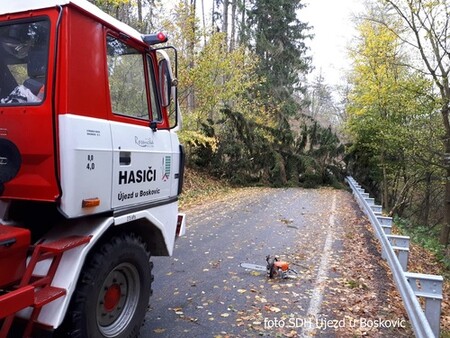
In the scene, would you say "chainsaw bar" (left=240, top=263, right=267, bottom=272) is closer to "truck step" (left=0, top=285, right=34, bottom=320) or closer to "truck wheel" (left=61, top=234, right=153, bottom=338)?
"truck wheel" (left=61, top=234, right=153, bottom=338)

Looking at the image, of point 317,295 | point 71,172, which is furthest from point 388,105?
point 71,172

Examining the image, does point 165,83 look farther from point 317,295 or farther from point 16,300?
point 317,295

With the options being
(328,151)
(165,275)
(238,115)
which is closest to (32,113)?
(165,275)

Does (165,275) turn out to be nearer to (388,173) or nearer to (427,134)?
(427,134)

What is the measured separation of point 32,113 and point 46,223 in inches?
40.3

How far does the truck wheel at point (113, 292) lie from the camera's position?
2.99 metres

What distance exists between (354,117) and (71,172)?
19.5 m

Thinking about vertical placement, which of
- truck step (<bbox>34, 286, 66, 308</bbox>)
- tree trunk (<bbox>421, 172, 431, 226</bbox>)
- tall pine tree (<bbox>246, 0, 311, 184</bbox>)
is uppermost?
tall pine tree (<bbox>246, 0, 311, 184</bbox>)

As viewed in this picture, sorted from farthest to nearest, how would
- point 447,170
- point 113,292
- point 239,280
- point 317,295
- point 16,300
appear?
point 447,170
point 239,280
point 317,295
point 113,292
point 16,300

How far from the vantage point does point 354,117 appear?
66.8 ft

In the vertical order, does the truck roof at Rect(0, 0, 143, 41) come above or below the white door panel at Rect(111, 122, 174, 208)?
above

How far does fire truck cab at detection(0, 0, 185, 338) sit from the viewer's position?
280 cm

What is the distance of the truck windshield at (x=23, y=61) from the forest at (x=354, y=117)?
33.2ft

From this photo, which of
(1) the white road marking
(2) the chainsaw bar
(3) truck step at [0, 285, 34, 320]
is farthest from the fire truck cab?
(2) the chainsaw bar
